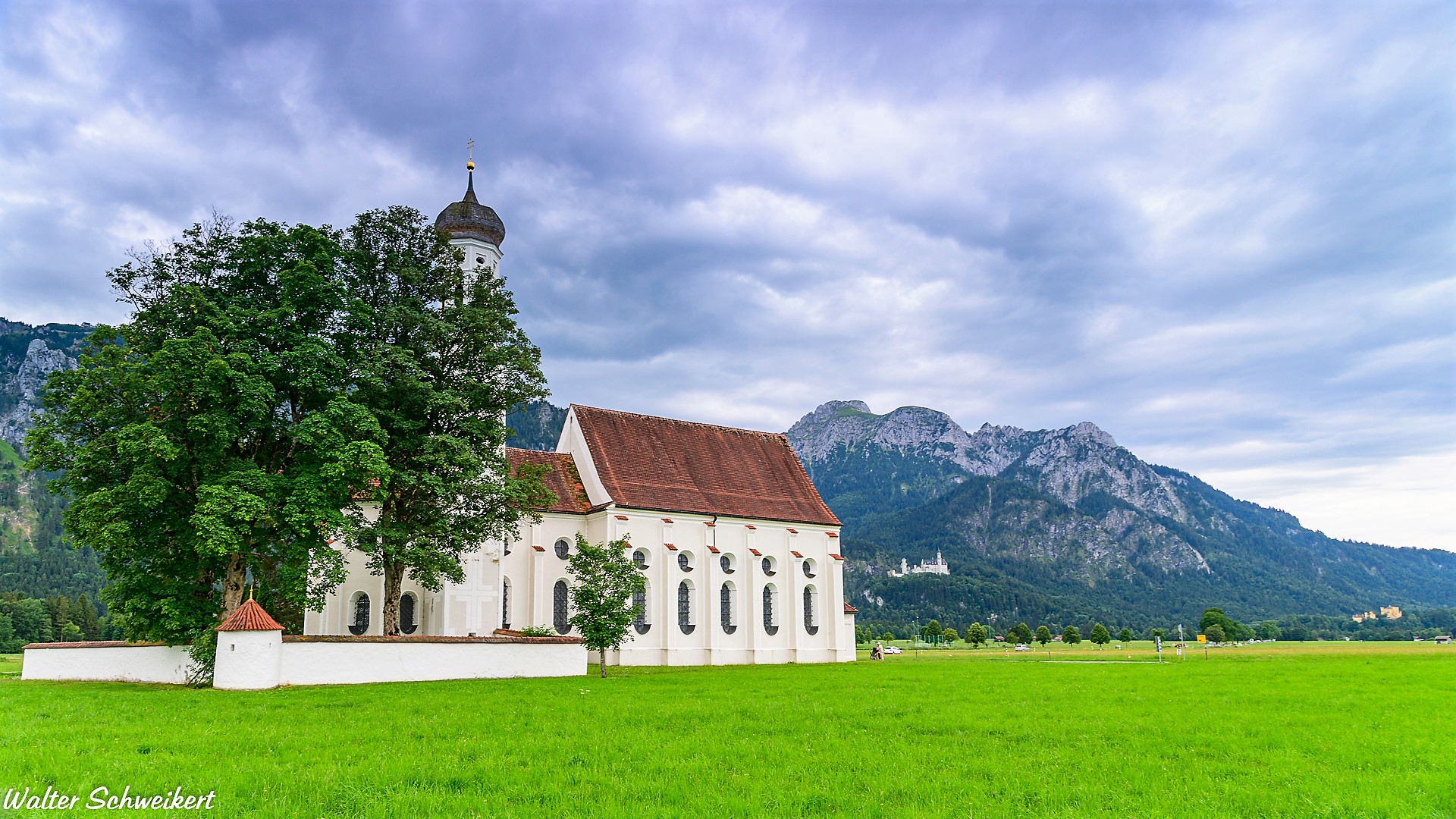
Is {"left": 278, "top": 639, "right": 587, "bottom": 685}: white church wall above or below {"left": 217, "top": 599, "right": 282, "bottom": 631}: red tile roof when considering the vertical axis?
below

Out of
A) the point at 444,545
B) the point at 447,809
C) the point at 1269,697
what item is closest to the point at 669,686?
the point at 444,545

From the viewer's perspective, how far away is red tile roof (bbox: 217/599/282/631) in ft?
80.4

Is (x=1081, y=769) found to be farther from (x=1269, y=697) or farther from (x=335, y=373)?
(x=335, y=373)

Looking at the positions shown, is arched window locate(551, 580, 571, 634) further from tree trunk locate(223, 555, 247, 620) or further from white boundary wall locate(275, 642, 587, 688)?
tree trunk locate(223, 555, 247, 620)

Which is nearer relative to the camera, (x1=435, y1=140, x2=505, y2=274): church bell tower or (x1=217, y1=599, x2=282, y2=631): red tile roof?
(x1=217, y1=599, x2=282, y2=631): red tile roof

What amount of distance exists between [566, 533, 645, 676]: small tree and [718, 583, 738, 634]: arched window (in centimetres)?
1351

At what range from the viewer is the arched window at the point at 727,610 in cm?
4622

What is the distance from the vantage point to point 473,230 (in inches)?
1708

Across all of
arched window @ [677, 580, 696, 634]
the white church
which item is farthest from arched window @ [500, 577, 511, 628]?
arched window @ [677, 580, 696, 634]

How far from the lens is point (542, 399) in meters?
35.8

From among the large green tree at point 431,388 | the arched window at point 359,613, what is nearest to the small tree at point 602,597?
the large green tree at point 431,388

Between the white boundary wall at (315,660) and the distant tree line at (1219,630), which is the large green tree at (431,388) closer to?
the white boundary wall at (315,660)

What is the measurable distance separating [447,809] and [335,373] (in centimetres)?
2264

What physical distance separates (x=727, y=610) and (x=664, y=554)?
5513 millimetres
